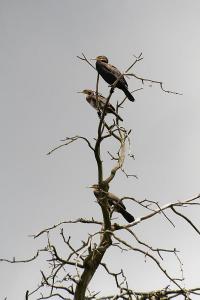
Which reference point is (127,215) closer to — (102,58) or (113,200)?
(113,200)

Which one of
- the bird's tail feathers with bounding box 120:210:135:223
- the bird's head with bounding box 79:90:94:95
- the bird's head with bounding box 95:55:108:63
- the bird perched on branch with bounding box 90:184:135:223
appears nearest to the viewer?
the bird perched on branch with bounding box 90:184:135:223

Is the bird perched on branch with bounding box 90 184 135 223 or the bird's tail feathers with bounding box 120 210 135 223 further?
the bird's tail feathers with bounding box 120 210 135 223

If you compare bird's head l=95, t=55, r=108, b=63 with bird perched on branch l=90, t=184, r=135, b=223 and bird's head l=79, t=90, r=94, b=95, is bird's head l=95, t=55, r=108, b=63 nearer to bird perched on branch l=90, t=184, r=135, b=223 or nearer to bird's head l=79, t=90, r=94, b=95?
bird's head l=79, t=90, r=94, b=95

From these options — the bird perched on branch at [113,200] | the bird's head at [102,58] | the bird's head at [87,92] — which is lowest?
the bird perched on branch at [113,200]

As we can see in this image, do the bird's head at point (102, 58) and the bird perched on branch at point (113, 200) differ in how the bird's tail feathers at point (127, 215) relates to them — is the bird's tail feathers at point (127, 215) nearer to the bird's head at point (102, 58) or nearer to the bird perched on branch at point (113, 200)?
the bird perched on branch at point (113, 200)

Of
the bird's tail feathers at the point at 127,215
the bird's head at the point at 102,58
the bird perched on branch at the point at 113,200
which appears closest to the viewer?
the bird perched on branch at the point at 113,200

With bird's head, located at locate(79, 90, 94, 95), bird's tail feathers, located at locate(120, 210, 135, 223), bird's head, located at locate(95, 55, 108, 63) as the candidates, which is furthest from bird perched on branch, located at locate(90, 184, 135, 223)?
bird's head, located at locate(95, 55, 108, 63)

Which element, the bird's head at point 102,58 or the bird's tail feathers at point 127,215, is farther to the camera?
the bird's head at point 102,58

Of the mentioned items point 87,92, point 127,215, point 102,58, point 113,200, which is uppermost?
point 102,58

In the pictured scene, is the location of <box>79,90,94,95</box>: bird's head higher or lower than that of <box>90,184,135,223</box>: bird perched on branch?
higher

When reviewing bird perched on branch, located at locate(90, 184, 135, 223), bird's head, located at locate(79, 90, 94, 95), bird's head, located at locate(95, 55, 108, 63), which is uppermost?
bird's head, located at locate(95, 55, 108, 63)

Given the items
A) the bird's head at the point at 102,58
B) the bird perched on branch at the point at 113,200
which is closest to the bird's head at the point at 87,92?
the bird's head at the point at 102,58

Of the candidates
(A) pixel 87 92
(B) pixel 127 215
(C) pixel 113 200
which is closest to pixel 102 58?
(A) pixel 87 92

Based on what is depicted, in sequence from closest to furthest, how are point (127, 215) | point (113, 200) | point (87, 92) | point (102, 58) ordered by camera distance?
point (113, 200) < point (127, 215) < point (102, 58) < point (87, 92)
